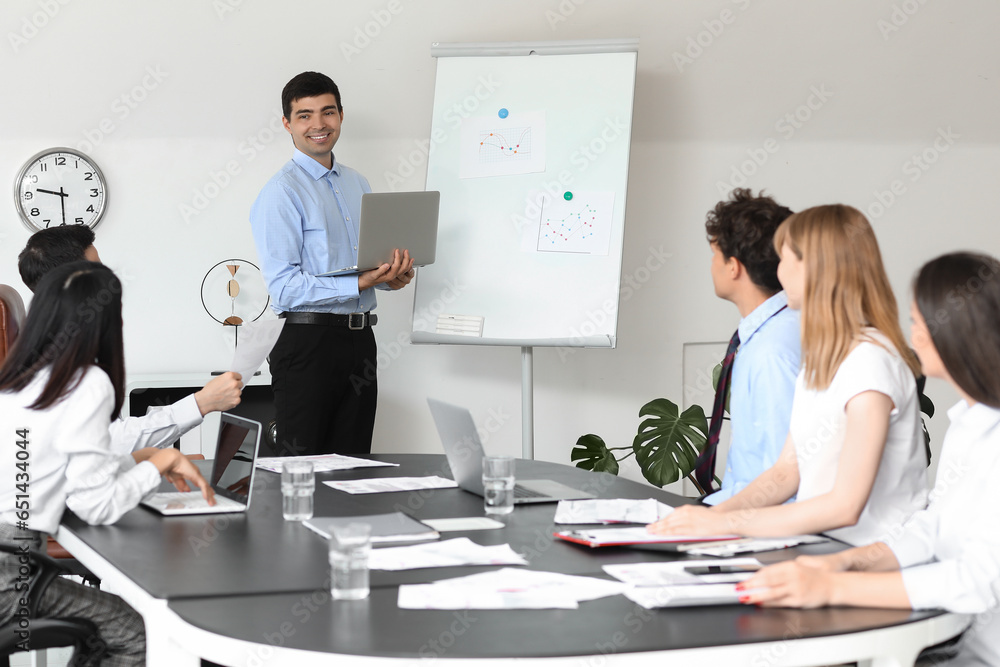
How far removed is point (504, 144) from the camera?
3.99 m

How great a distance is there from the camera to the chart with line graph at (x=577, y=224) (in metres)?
3.89

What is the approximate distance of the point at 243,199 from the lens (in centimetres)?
420

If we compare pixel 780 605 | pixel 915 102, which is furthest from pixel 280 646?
pixel 915 102

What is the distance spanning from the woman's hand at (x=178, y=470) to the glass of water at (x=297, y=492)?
0.16 metres

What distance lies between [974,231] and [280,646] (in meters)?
4.53

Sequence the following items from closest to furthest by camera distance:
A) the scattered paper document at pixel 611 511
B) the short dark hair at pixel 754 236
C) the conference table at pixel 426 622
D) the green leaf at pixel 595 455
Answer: the conference table at pixel 426 622 < the scattered paper document at pixel 611 511 < the short dark hair at pixel 754 236 < the green leaf at pixel 595 455

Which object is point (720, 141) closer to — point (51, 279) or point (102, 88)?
point (102, 88)

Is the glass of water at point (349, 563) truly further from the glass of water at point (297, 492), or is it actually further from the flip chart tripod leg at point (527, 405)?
the flip chart tripod leg at point (527, 405)

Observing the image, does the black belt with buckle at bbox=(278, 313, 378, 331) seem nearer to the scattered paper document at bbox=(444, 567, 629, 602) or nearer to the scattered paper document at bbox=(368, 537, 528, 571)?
the scattered paper document at bbox=(368, 537, 528, 571)

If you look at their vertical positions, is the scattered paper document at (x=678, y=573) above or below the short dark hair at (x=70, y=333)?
below

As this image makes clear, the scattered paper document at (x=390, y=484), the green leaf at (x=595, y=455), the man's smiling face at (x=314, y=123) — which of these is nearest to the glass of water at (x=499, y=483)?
the scattered paper document at (x=390, y=484)

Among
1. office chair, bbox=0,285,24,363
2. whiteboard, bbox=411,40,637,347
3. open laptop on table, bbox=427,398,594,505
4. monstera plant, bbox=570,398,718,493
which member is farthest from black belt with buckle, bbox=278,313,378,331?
open laptop on table, bbox=427,398,594,505

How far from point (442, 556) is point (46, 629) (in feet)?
2.16

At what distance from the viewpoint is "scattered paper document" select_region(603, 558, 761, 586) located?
135 cm
